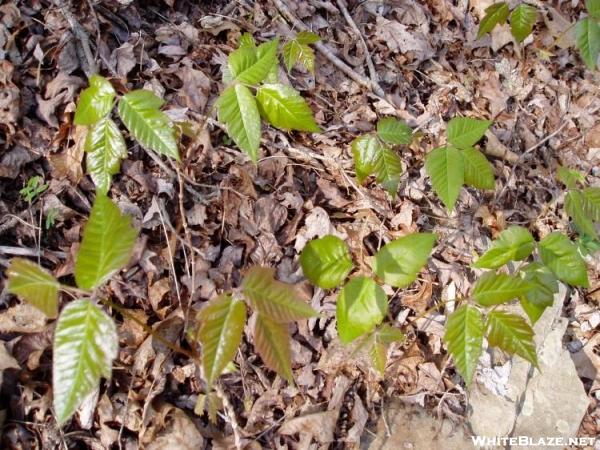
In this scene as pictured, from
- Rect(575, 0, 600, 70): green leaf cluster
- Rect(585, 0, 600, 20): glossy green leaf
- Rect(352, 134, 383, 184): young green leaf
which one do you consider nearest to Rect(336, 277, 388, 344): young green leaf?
Rect(352, 134, 383, 184): young green leaf

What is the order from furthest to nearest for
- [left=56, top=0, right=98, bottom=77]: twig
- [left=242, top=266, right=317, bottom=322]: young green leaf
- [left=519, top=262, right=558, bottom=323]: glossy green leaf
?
[left=56, top=0, right=98, bottom=77]: twig < [left=519, top=262, right=558, bottom=323]: glossy green leaf < [left=242, top=266, right=317, bottom=322]: young green leaf

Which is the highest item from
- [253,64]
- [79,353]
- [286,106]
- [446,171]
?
[253,64]

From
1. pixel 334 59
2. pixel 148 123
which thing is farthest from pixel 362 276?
pixel 334 59

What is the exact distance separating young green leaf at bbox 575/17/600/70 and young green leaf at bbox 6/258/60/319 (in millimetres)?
2864

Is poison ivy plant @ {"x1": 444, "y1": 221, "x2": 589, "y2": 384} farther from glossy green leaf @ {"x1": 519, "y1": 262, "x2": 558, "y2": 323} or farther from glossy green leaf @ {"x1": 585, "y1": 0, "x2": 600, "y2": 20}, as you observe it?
glossy green leaf @ {"x1": 585, "y1": 0, "x2": 600, "y2": 20}

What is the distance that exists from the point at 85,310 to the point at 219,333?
36 centimetres

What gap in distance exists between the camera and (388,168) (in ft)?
7.25

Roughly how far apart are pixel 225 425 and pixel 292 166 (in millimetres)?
1365

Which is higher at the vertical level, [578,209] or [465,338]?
[578,209]

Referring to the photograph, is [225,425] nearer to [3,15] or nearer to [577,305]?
[3,15]

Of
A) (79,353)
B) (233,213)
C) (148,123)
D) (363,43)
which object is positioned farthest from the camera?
(363,43)

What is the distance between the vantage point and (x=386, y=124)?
222cm

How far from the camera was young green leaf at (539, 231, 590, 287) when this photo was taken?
1.93m

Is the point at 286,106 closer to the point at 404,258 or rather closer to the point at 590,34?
the point at 404,258
